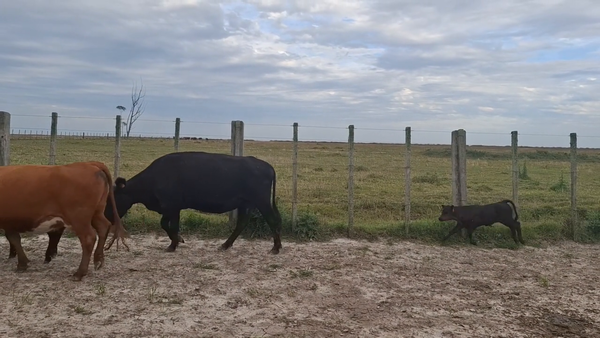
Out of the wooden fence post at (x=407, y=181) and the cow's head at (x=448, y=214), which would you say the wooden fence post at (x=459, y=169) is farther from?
the wooden fence post at (x=407, y=181)

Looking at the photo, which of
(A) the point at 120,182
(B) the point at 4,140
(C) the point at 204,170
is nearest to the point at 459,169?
(C) the point at 204,170

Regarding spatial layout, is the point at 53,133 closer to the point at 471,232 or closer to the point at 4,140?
the point at 4,140

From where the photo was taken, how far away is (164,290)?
18.4 ft

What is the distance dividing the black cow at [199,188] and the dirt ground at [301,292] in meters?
0.59

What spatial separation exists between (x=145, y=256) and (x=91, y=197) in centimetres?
153

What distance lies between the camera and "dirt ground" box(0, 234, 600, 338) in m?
4.61

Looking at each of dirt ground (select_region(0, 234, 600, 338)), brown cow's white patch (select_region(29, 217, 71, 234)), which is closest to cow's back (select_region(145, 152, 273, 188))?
dirt ground (select_region(0, 234, 600, 338))

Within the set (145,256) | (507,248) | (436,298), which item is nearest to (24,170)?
(145,256)

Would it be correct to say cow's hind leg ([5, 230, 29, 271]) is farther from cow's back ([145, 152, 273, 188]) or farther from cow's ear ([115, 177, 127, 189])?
cow's back ([145, 152, 273, 188])

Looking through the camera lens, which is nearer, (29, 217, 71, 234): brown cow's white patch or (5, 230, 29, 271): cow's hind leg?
(29, 217, 71, 234): brown cow's white patch

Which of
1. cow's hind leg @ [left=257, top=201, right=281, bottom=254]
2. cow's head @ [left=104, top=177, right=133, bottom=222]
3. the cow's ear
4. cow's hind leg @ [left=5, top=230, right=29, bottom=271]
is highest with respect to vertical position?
the cow's ear

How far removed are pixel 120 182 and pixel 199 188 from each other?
3.89 ft

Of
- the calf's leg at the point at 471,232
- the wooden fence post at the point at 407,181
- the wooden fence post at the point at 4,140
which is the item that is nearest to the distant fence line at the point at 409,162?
the wooden fence post at the point at 407,181

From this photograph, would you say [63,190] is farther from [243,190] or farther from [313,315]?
[313,315]
